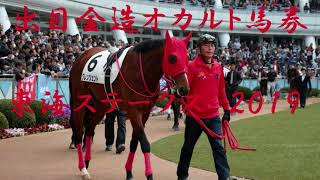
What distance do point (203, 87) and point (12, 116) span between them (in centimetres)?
745

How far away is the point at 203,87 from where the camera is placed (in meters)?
6.17

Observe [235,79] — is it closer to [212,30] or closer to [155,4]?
[155,4]

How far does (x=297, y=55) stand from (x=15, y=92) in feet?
93.1

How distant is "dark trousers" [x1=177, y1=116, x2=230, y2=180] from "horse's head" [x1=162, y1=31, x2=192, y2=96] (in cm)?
60

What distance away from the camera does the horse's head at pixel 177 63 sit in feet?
19.4

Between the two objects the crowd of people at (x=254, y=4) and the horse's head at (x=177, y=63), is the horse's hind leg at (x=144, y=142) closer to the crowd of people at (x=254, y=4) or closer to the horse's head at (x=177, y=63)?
the horse's head at (x=177, y=63)

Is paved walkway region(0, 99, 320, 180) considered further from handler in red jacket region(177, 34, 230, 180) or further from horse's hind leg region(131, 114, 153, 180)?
handler in red jacket region(177, 34, 230, 180)

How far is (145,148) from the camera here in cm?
642

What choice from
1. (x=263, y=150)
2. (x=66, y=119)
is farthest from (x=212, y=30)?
(x=263, y=150)

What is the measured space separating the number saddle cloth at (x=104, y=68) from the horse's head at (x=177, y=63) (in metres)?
1.02

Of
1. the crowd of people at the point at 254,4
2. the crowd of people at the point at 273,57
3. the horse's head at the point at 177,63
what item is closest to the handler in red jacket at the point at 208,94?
the horse's head at the point at 177,63

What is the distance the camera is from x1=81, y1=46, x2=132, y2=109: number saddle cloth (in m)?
7.10

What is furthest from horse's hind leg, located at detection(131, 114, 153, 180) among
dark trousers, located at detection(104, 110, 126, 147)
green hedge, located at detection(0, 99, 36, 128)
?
green hedge, located at detection(0, 99, 36, 128)

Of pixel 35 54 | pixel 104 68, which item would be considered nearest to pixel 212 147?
pixel 104 68
